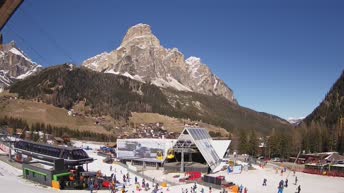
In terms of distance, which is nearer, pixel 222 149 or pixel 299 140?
pixel 222 149

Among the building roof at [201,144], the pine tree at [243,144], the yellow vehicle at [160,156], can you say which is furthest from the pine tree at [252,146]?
the yellow vehicle at [160,156]

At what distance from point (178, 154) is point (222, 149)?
13.4m

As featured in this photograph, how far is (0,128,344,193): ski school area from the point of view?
36938 millimetres

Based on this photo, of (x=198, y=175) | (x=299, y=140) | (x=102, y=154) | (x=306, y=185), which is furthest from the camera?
(x=299, y=140)

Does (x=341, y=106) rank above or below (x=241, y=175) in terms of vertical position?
above

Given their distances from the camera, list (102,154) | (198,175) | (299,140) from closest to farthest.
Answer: (198,175) → (102,154) → (299,140)

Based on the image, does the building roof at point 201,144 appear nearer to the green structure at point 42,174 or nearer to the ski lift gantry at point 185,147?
the ski lift gantry at point 185,147

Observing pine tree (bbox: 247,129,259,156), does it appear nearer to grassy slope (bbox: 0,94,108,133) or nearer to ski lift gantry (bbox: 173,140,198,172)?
ski lift gantry (bbox: 173,140,198,172)

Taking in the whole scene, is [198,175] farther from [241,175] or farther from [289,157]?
[289,157]

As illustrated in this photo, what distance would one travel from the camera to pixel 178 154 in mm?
60875

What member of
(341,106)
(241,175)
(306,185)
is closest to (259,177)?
(241,175)

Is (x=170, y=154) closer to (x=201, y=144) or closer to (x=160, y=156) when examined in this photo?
(x=160, y=156)

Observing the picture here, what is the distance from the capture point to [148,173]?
179ft

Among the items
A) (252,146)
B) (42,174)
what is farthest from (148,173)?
(252,146)
